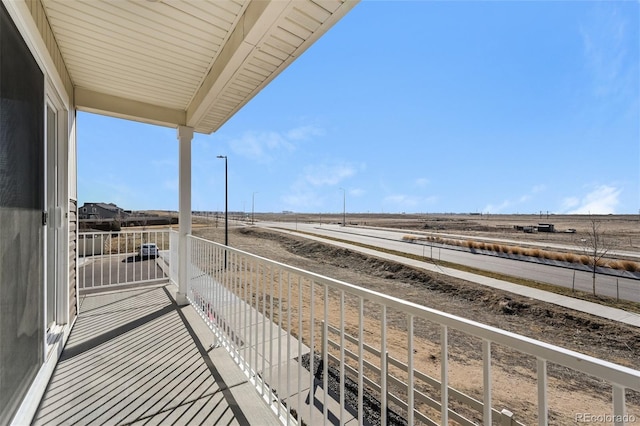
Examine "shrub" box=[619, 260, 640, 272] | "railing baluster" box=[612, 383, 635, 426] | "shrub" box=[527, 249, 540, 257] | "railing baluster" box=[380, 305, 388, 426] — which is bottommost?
"shrub" box=[619, 260, 640, 272]

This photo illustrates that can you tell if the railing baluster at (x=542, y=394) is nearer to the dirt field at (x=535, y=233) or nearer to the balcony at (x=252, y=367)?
the balcony at (x=252, y=367)

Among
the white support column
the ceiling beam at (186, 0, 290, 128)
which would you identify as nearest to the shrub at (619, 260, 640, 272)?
the white support column

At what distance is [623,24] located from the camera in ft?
26.6

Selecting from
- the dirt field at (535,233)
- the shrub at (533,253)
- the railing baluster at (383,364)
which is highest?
the railing baluster at (383,364)

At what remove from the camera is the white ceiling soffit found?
69.5 inches

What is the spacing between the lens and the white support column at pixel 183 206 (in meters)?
3.50

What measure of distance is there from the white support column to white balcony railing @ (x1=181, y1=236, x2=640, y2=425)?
0.18 m

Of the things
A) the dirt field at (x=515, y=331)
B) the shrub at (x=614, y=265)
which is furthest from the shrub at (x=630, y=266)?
the dirt field at (x=515, y=331)

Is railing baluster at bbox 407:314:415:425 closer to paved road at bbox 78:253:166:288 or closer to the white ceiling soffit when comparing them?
the white ceiling soffit

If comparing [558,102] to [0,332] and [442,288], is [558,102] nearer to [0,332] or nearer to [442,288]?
[442,288]

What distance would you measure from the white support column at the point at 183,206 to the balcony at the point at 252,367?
188 millimetres

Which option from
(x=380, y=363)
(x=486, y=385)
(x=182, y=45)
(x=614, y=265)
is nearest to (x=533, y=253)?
(x=614, y=265)

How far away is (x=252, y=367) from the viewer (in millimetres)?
1881

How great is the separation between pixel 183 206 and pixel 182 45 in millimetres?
1943
